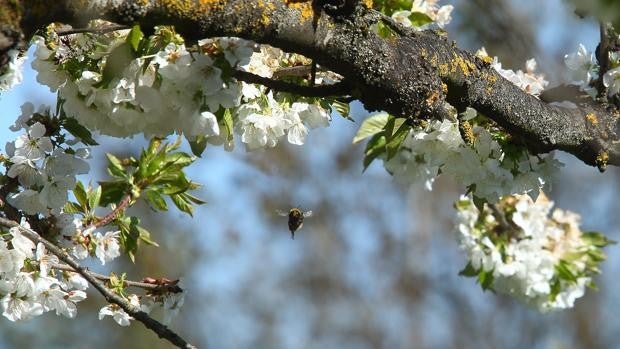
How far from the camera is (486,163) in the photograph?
7.27ft

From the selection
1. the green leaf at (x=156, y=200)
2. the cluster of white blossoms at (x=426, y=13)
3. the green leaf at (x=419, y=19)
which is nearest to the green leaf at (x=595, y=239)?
the cluster of white blossoms at (x=426, y=13)

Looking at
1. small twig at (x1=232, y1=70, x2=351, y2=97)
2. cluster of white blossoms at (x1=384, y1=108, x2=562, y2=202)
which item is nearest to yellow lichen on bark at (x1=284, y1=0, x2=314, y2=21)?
small twig at (x1=232, y1=70, x2=351, y2=97)

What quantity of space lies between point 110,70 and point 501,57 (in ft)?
18.3

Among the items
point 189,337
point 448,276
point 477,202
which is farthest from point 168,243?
point 477,202

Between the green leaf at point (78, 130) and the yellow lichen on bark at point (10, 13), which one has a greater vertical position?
the yellow lichen on bark at point (10, 13)

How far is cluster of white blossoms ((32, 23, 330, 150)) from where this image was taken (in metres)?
1.57

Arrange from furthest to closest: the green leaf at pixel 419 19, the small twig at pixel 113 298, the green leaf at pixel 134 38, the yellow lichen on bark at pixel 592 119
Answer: the green leaf at pixel 419 19 < the yellow lichen on bark at pixel 592 119 < the small twig at pixel 113 298 < the green leaf at pixel 134 38

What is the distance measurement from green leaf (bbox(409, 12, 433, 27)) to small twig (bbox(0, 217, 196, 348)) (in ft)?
4.31

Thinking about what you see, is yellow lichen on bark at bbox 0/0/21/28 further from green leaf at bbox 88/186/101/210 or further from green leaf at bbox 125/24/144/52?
green leaf at bbox 88/186/101/210

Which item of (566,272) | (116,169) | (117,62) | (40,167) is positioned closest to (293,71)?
(117,62)

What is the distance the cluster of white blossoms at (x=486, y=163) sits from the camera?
7.16 ft

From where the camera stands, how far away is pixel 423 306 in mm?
12352

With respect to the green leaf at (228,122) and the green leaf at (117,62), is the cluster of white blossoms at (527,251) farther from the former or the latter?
the green leaf at (117,62)

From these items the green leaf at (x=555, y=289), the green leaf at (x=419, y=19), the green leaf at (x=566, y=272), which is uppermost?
the green leaf at (x=419, y=19)
